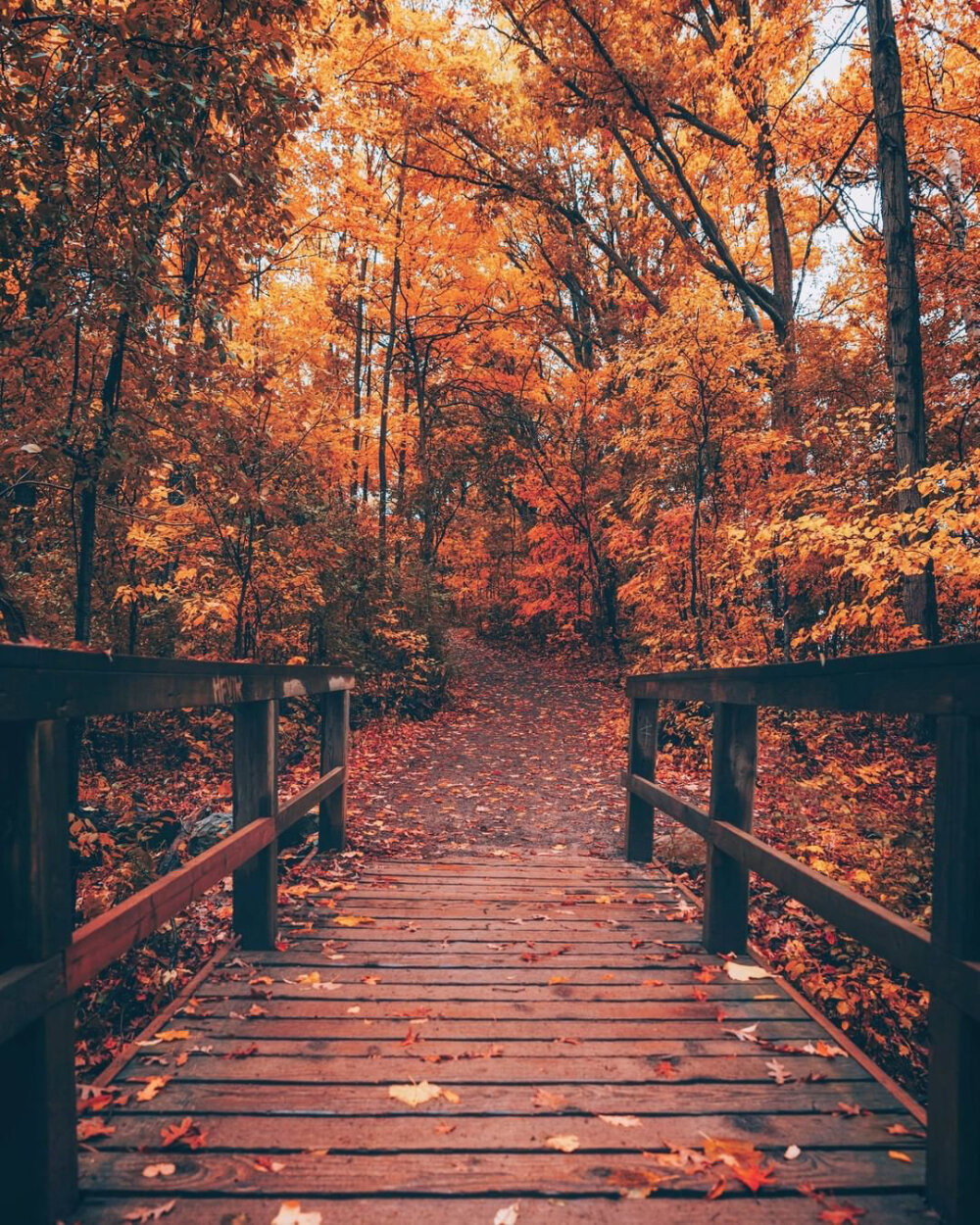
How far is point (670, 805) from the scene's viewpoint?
4523mm

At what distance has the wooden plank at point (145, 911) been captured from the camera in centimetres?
203

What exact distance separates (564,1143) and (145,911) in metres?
1.43

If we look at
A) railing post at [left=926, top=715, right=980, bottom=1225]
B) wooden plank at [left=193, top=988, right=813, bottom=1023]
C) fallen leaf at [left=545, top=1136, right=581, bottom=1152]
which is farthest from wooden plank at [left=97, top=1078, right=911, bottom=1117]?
wooden plank at [left=193, top=988, right=813, bottom=1023]

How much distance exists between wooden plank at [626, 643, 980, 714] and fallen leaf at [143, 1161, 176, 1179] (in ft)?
7.59

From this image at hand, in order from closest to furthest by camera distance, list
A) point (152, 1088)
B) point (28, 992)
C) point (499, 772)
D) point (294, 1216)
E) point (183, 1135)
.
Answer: point (28, 992) → point (294, 1216) → point (183, 1135) → point (152, 1088) → point (499, 772)

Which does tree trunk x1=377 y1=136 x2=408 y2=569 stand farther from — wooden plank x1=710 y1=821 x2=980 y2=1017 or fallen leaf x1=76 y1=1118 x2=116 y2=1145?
fallen leaf x1=76 y1=1118 x2=116 y2=1145

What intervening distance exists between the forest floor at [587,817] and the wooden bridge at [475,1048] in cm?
158

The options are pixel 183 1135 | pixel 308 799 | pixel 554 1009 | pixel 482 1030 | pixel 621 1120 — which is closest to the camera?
pixel 183 1135

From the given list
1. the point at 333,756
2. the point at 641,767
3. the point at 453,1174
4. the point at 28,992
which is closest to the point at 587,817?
the point at 641,767

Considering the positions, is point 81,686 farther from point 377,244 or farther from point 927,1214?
point 377,244

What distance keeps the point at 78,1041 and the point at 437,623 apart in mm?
9908

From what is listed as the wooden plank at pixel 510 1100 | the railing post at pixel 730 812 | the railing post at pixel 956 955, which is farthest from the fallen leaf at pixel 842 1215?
the railing post at pixel 730 812

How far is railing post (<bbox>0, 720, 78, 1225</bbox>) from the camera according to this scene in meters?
1.83

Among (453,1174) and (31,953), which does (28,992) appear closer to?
(31,953)
